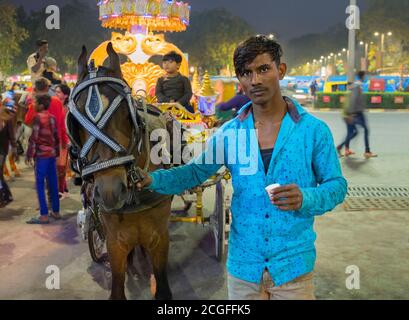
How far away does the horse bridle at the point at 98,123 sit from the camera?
8.59 ft

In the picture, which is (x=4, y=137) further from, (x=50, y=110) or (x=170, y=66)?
(x=170, y=66)

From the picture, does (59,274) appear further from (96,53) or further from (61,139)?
(96,53)

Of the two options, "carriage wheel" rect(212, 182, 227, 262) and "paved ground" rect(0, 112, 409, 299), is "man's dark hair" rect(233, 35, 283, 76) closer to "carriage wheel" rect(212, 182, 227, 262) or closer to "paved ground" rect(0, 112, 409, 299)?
"paved ground" rect(0, 112, 409, 299)

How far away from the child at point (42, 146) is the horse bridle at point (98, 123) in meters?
4.48

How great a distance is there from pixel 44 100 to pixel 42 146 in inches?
27.8

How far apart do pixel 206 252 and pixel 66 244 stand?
1.91m

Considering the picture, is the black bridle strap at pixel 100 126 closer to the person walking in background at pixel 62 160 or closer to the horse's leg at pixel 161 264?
the horse's leg at pixel 161 264

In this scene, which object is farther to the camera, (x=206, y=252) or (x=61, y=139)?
(x=61, y=139)

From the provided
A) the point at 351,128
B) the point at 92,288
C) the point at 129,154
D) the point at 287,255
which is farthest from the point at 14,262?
the point at 351,128

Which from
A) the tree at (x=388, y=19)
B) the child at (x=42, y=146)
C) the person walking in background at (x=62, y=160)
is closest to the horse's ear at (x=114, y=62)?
the child at (x=42, y=146)

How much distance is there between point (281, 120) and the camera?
2377mm

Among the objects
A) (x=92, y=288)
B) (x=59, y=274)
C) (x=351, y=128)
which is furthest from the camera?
(x=351, y=128)

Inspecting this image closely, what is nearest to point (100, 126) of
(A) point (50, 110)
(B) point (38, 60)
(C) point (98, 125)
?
(C) point (98, 125)

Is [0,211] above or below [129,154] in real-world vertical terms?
below
